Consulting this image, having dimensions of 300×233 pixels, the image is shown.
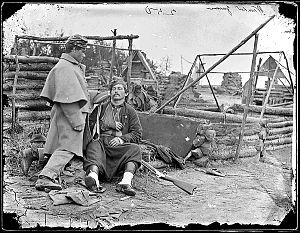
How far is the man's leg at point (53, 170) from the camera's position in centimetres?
462

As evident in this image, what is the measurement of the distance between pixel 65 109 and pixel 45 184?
865 millimetres

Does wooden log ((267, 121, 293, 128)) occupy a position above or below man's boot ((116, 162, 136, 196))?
above

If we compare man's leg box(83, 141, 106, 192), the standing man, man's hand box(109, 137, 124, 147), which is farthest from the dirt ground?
man's hand box(109, 137, 124, 147)

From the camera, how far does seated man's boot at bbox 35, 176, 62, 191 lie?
15.1 ft

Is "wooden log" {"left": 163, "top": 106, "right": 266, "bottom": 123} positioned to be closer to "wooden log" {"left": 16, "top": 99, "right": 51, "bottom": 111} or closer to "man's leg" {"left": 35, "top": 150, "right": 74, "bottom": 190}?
"wooden log" {"left": 16, "top": 99, "right": 51, "bottom": 111}

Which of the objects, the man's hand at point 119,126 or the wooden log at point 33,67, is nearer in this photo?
the man's hand at point 119,126

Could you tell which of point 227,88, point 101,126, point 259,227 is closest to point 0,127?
point 101,126

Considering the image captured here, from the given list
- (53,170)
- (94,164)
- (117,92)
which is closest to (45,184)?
(53,170)

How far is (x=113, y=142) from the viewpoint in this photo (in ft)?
17.2

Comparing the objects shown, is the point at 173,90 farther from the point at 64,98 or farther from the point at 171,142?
the point at 64,98

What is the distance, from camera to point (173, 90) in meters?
17.9

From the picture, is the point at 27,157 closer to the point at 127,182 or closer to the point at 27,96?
the point at 127,182

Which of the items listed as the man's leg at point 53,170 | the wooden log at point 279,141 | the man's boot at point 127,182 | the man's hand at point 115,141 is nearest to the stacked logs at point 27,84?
the man's hand at point 115,141

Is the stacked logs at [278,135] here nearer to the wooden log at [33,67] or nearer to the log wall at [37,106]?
the log wall at [37,106]
